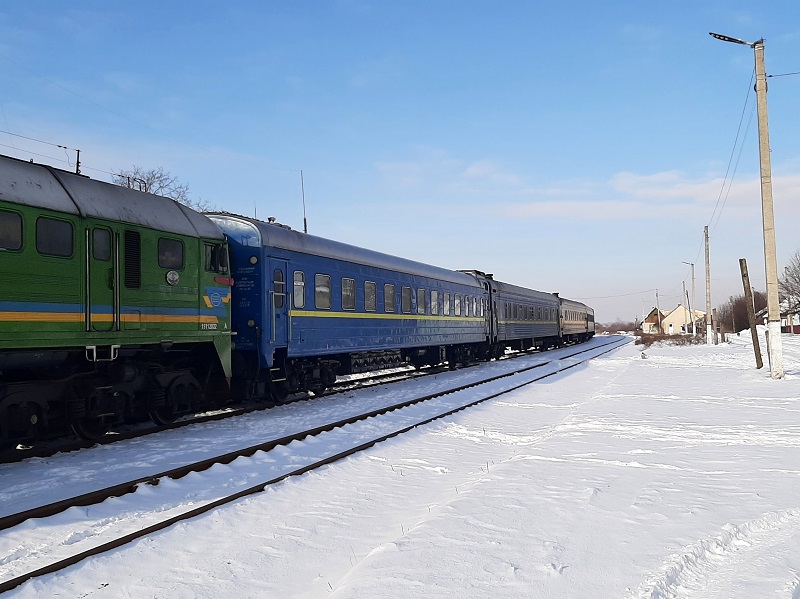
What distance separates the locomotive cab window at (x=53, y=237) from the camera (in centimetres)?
852

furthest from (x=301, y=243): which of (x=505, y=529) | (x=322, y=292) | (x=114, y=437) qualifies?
(x=505, y=529)

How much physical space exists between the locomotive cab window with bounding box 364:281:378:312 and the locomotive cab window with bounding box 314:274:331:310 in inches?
79.3

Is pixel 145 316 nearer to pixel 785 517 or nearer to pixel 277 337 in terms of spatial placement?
pixel 277 337

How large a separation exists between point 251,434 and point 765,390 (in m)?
12.8

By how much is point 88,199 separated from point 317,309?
6.66 metres

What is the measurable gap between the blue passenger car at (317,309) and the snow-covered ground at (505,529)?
449 cm

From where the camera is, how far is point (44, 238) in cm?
858

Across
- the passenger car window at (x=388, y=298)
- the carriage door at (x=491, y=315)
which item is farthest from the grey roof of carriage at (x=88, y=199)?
the carriage door at (x=491, y=315)

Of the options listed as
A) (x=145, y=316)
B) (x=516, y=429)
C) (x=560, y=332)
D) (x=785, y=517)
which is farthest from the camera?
(x=560, y=332)

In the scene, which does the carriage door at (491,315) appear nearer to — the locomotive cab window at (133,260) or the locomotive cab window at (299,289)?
the locomotive cab window at (299,289)

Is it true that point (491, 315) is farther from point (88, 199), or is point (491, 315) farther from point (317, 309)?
point (88, 199)

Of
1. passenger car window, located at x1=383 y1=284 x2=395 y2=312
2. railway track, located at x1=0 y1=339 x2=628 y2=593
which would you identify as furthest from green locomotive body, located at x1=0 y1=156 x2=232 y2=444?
passenger car window, located at x1=383 y1=284 x2=395 y2=312

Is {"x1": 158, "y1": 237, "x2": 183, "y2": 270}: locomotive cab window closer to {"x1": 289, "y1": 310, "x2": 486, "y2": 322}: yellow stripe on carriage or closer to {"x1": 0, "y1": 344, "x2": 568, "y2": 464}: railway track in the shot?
{"x1": 0, "y1": 344, "x2": 568, "y2": 464}: railway track

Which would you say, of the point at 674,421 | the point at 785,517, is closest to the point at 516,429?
the point at 674,421
